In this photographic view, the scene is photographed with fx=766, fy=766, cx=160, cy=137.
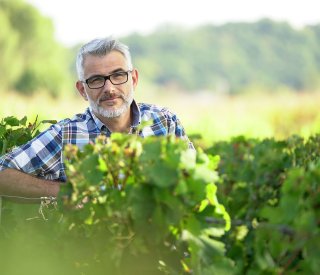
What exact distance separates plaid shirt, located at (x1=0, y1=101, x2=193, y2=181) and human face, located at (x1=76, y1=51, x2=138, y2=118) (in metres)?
0.09

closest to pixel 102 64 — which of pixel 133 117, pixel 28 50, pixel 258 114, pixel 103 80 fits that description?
pixel 103 80

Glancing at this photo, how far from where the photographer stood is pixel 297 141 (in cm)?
660

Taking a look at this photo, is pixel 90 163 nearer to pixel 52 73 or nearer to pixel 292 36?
pixel 52 73

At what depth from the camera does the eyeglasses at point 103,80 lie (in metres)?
4.09

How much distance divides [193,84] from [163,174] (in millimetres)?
112435

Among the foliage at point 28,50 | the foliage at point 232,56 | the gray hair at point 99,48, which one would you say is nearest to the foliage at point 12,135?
the gray hair at point 99,48

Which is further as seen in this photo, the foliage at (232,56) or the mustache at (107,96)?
the foliage at (232,56)

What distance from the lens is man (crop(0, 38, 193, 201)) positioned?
387 centimetres

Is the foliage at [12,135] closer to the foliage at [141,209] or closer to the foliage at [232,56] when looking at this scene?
the foliage at [141,209]

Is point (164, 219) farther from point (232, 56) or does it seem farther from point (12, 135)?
point (232, 56)

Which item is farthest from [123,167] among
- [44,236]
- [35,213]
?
[35,213]

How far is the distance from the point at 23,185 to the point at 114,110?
2.29 ft

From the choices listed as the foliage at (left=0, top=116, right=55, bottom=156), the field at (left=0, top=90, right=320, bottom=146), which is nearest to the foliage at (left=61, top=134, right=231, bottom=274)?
the foliage at (left=0, top=116, right=55, bottom=156)

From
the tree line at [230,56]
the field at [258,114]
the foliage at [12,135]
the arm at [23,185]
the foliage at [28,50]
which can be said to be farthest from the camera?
the tree line at [230,56]
